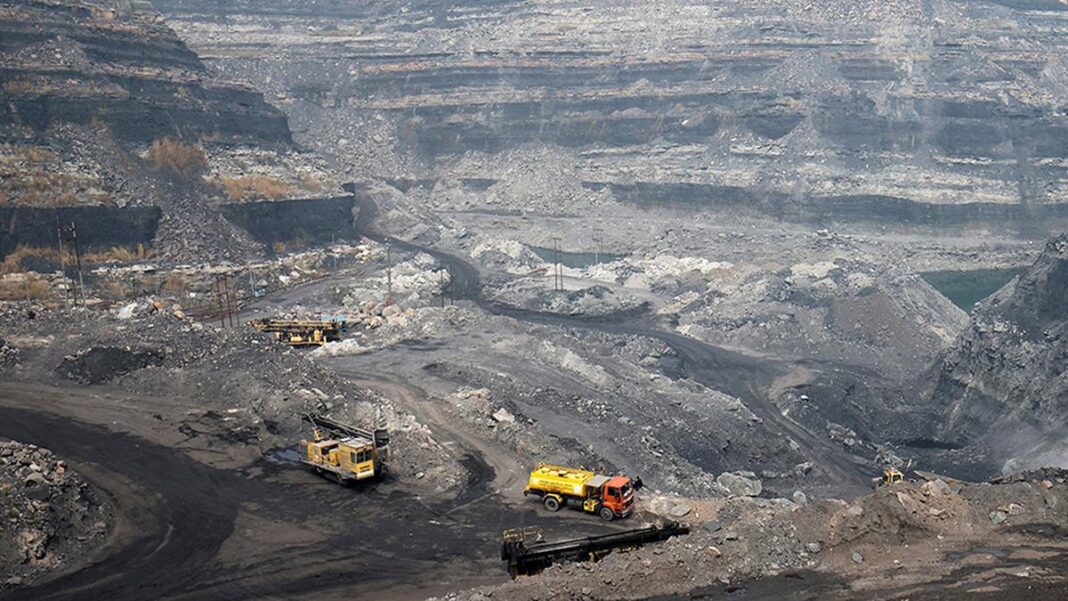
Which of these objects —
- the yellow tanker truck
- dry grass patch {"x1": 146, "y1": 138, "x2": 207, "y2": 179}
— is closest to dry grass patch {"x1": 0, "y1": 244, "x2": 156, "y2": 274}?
dry grass patch {"x1": 146, "y1": 138, "x2": 207, "y2": 179}

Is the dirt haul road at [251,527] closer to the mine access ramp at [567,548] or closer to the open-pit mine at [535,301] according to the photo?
the open-pit mine at [535,301]

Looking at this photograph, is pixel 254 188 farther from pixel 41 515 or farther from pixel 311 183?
pixel 41 515

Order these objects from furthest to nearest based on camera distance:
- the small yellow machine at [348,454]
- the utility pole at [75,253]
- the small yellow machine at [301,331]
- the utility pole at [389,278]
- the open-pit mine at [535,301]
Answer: the utility pole at [389,278], the utility pole at [75,253], the small yellow machine at [301,331], the small yellow machine at [348,454], the open-pit mine at [535,301]

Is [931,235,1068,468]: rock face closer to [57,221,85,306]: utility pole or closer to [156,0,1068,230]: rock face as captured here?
[57,221,85,306]: utility pole

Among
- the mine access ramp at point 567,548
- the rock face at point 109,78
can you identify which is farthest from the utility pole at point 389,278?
the mine access ramp at point 567,548

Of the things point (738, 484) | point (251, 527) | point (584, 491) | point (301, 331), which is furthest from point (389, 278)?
point (584, 491)

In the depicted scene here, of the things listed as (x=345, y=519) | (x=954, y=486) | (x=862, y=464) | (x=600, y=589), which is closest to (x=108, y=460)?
(x=345, y=519)
